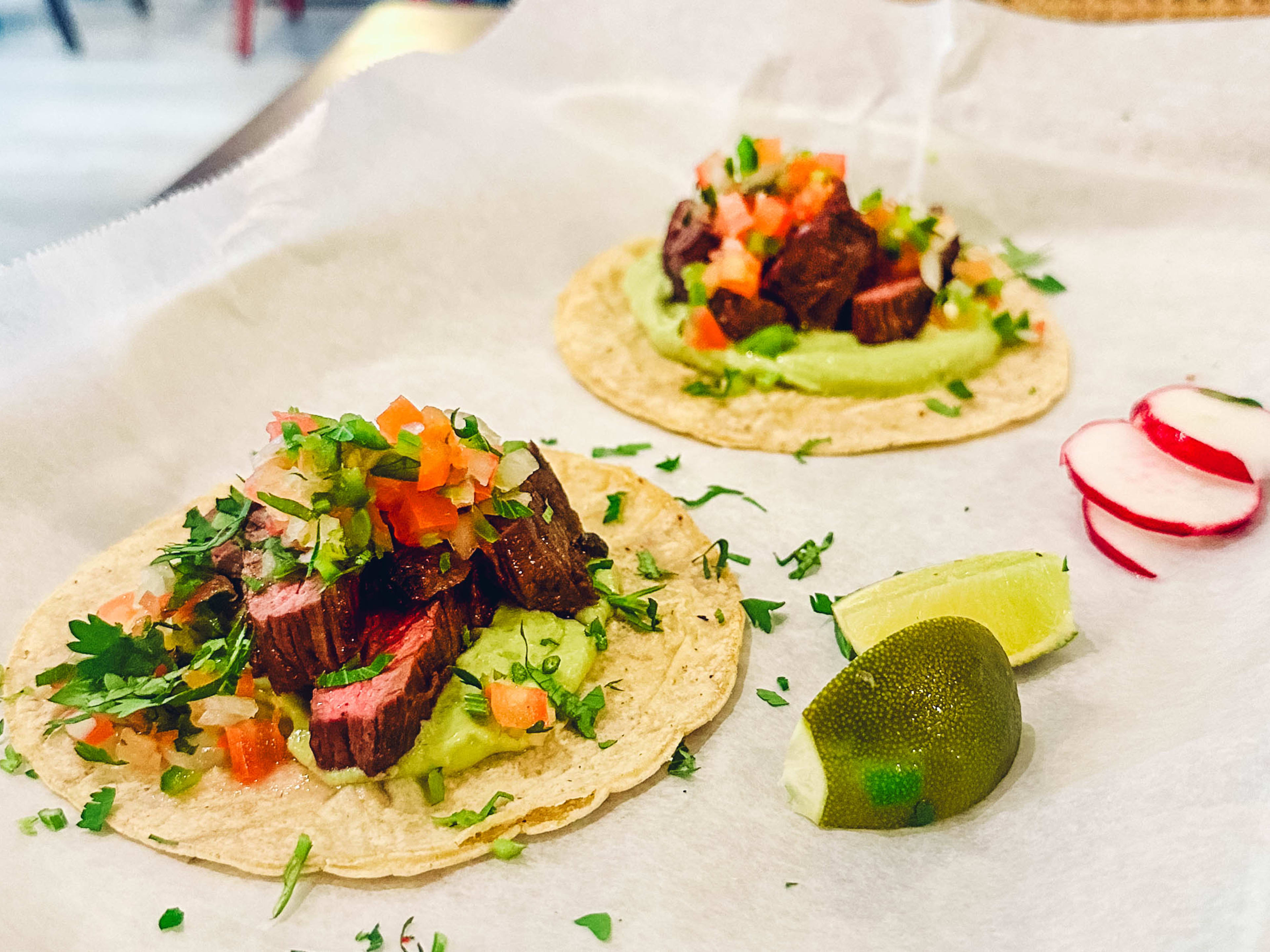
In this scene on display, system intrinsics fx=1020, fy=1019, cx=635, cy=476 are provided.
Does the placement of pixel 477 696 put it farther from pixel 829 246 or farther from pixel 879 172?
pixel 879 172

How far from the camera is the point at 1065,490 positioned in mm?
3682

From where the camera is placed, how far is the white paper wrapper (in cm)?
226

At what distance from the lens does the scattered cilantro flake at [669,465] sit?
12.4 ft

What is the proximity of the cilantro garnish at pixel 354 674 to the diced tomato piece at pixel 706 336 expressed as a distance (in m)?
2.18

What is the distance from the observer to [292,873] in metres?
2.26

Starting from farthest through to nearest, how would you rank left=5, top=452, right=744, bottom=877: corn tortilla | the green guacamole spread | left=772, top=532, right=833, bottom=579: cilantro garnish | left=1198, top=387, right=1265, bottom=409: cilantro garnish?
the green guacamole spread
left=1198, top=387, right=1265, bottom=409: cilantro garnish
left=772, top=532, right=833, bottom=579: cilantro garnish
left=5, top=452, right=744, bottom=877: corn tortilla

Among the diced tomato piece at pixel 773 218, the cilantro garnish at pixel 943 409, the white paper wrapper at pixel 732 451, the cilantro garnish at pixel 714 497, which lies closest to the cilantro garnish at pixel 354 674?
the white paper wrapper at pixel 732 451

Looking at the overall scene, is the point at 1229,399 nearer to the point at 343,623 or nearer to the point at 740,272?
the point at 740,272

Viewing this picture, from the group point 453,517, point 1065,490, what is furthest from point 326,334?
point 1065,490

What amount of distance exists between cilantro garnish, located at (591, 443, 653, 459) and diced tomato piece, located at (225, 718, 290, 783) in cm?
166

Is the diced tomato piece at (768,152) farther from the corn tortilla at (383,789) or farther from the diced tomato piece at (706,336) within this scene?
the corn tortilla at (383,789)

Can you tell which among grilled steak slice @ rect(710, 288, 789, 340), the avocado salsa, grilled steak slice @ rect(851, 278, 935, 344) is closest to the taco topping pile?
the avocado salsa

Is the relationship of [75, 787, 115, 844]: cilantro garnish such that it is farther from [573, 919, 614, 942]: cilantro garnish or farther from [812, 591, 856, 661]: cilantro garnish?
[812, 591, 856, 661]: cilantro garnish

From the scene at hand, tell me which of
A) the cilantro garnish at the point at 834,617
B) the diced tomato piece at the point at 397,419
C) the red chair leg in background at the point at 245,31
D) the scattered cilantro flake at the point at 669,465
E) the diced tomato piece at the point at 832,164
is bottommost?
the red chair leg in background at the point at 245,31
